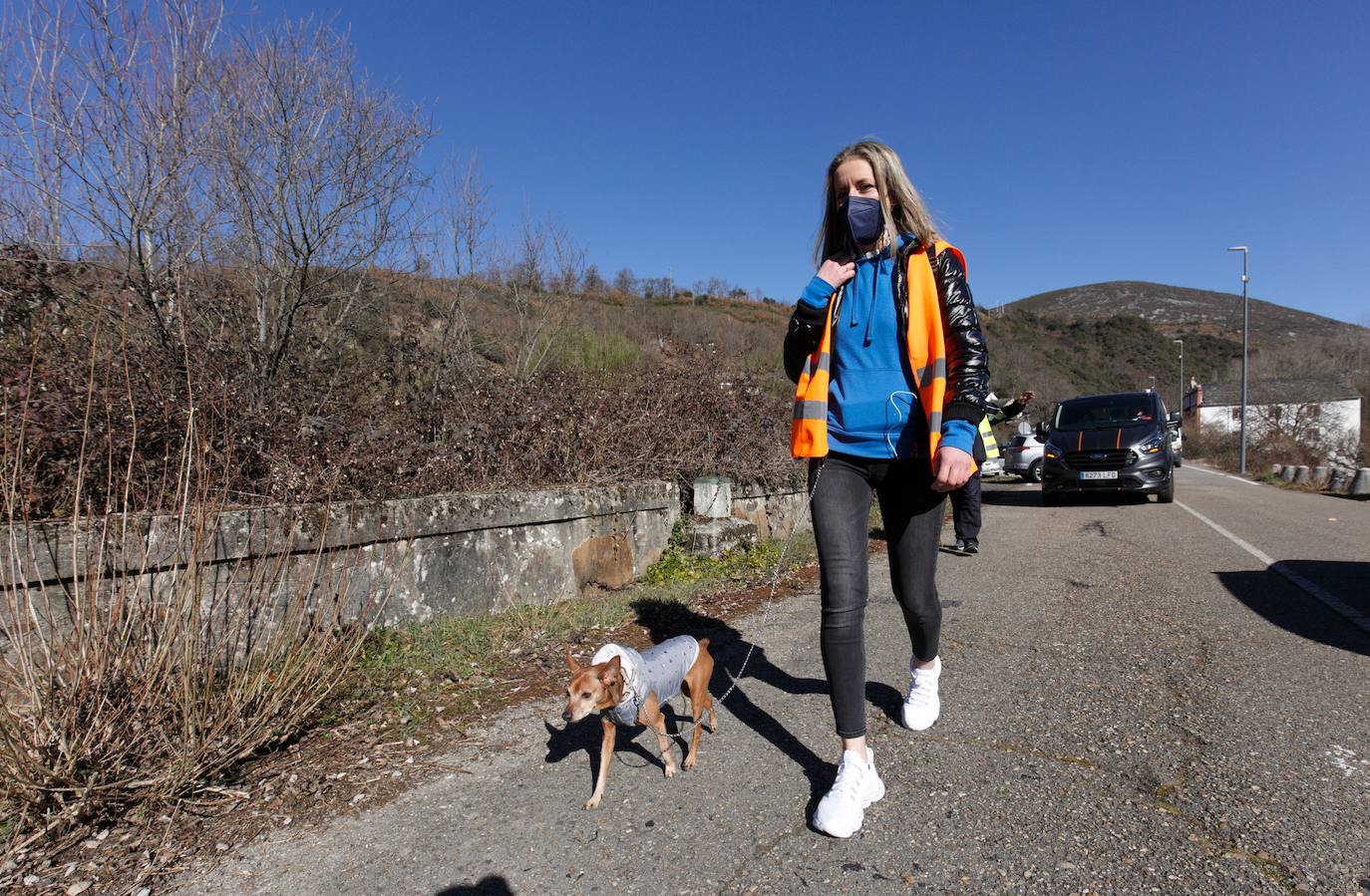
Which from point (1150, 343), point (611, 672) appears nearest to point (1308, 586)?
point (611, 672)

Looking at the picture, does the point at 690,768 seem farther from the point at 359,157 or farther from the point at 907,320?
the point at 359,157

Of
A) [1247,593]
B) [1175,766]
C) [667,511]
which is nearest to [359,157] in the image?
[667,511]

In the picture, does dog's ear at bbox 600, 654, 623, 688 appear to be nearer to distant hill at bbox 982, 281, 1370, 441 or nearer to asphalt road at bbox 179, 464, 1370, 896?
Result: asphalt road at bbox 179, 464, 1370, 896

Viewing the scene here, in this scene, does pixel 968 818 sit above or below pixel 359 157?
below

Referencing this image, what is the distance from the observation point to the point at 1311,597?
16.0ft

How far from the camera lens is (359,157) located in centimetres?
564

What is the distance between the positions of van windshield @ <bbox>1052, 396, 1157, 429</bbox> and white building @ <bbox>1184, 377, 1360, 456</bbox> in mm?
19865

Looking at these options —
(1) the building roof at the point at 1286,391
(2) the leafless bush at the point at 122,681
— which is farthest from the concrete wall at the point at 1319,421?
(2) the leafless bush at the point at 122,681

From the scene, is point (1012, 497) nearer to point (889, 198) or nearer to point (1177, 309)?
point (889, 198)

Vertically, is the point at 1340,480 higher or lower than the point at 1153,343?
lower

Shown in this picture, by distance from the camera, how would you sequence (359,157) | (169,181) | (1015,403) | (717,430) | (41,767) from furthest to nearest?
(717,430)
(1015,403)
(359,157)
(169,181)
(41,767)

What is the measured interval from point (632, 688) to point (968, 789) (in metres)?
1.12

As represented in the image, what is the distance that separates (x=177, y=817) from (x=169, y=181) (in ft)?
11.9

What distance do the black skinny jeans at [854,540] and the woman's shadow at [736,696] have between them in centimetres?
38
